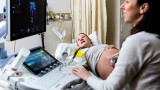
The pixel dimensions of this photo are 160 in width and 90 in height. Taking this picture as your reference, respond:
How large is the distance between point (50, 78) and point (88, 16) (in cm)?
192

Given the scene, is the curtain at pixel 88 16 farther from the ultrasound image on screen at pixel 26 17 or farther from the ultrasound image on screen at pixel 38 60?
the ultrasound image on screen at pixel 38 60

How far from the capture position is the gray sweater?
111cm

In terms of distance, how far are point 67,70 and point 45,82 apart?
288 millimetres

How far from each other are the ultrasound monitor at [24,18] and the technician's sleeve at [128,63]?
68 cm

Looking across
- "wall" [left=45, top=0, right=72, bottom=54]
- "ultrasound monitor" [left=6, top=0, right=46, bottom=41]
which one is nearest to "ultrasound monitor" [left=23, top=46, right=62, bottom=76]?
"ultrasound monitor" [left=6, top=0, right=46, bottom=41]

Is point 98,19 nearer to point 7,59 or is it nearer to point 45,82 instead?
point 7,59

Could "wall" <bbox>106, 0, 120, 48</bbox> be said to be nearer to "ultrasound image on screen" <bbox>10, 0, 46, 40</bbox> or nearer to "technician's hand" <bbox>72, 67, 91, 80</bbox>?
"ultrasound image on screen" <bbox>10, 0, 46, 40</bbox>

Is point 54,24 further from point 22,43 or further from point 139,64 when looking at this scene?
point 139,64

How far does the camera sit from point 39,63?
150cm

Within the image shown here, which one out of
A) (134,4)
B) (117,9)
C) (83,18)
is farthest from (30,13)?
(117,9)

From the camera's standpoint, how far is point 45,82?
1.24 meters

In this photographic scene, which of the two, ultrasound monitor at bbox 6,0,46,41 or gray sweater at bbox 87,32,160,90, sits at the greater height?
ultrasound monitor at bbox 6,0,46,41

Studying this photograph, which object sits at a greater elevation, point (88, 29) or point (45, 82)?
point (88, 29)

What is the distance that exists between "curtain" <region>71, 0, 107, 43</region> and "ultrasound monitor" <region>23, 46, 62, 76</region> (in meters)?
1.52
